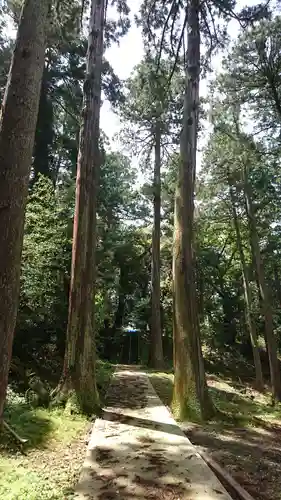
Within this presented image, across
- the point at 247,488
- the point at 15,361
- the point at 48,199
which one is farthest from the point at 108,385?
the point at 247,488

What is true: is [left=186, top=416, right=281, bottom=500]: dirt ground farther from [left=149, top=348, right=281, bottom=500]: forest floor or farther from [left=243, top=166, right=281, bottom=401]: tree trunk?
[left=243, top=166, right=281, bottom=401]: tree trunk

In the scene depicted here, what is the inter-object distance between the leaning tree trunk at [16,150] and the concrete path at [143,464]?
168 centimetres

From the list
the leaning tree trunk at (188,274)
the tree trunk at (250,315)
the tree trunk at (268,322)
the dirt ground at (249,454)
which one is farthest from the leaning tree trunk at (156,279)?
the dirt ground at (249,454)

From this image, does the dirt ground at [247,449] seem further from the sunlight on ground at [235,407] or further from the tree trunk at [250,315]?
the tree trunk at [250,315]

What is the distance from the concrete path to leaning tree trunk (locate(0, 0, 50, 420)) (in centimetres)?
168

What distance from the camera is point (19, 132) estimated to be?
8.88 ft

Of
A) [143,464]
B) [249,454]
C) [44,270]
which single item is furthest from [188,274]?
[44,270]

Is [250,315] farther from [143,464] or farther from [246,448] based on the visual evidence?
[143,464]

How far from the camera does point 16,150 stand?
8.71 ft

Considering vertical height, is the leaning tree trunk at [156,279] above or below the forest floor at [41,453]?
above

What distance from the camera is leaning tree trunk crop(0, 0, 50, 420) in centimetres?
240

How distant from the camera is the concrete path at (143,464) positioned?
3371 mm

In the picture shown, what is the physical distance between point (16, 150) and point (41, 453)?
365 centimetres

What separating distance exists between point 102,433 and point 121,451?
2.86 ft
